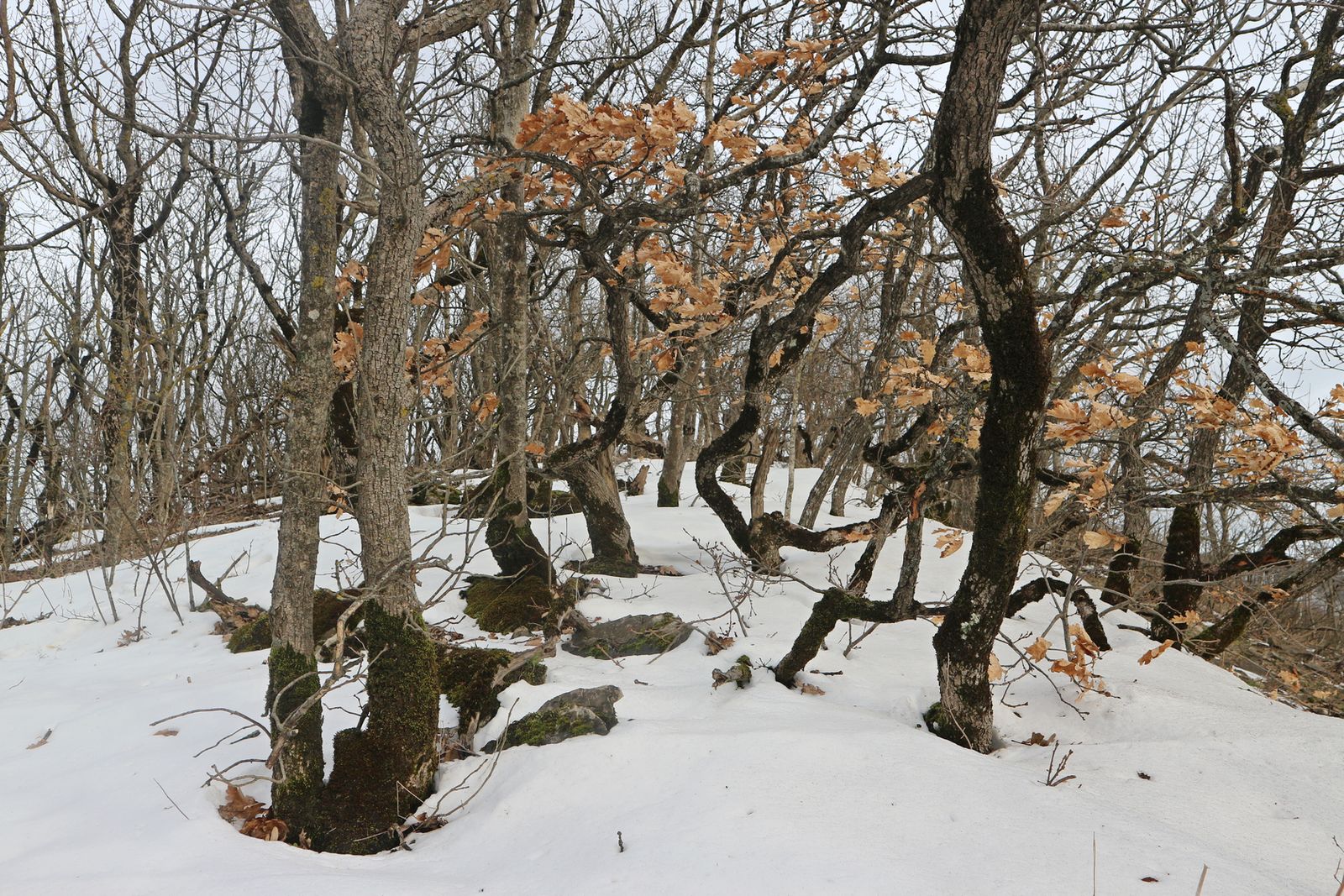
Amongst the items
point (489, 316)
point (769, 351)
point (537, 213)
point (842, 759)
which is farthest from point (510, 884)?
point (489, 316)

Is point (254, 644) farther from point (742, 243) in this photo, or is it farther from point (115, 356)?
point (115, 356)

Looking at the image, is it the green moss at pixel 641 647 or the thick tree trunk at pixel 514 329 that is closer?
the green moss at pixel 641 647

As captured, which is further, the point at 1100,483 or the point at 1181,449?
the point at 1181,449

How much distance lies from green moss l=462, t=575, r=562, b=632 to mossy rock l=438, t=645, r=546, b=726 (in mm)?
906

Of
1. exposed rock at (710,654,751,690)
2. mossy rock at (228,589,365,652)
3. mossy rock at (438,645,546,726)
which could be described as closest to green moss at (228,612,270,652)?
mossy rock at (228,589,365,652)

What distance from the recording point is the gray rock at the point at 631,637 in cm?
479

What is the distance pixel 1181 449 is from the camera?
5.88 metres

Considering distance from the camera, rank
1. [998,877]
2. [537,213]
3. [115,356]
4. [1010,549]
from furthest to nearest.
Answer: [115,356] → [537,213] → [1010,549] → [998,877]

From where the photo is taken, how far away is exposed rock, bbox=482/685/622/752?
347 centimetres

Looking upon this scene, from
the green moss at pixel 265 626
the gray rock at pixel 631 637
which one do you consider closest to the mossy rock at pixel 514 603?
the gray rock at pixel 631 637

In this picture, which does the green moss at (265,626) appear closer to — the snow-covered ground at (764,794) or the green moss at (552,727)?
the snow-covered ground at (764,794)

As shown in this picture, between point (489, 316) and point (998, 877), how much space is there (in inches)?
187

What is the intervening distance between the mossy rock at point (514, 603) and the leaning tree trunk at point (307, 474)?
1.91 metres

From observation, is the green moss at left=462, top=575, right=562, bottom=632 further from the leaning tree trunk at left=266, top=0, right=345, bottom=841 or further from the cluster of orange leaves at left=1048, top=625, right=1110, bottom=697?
the cluster of orange leaves at left=1048, top=625, right=1110, bottom=697
